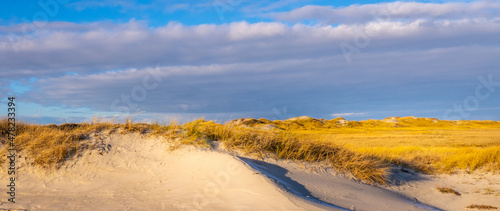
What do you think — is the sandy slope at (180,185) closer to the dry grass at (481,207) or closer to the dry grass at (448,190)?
the dry grass at (481,207)

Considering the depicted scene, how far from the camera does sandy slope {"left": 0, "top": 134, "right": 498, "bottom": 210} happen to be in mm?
7410

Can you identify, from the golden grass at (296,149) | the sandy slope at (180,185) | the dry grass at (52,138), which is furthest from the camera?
the golden grass at (296,149)

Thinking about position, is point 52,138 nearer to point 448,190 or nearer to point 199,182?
point 199,182

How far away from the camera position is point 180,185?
28.5 ft

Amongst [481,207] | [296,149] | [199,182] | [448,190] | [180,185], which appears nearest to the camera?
[199,182]

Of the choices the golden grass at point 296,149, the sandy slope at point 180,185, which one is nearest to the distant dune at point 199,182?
the sandy slope at point 180,185

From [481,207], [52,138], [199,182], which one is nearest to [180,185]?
[199,182]

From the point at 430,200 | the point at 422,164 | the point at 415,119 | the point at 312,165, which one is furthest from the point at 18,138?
the point at 415,119

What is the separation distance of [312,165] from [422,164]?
5.07 meters

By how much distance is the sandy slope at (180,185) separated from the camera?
24.3 ft

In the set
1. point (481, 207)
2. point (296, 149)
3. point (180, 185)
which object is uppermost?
point (296, 149)

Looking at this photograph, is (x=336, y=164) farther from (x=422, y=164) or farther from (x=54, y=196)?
(x=54, y=196)

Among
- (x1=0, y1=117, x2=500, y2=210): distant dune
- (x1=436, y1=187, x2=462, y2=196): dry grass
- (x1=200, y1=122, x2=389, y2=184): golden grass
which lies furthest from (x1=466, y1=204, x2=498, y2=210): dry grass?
(x1=200, y1=122, x2=389, y2=184): golden grass

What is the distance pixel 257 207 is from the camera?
6.88 m
